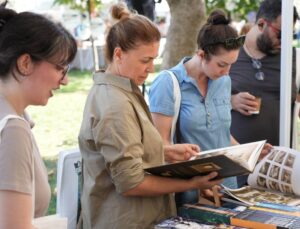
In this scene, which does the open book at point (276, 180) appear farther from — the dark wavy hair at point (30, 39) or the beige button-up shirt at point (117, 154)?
the dark wavy hair at point (30, 39)

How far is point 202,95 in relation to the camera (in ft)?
6.08

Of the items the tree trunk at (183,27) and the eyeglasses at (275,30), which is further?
the tree trunk at (183,27)

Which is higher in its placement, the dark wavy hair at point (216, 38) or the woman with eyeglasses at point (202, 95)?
the dark wavy hair at point (216, 38)

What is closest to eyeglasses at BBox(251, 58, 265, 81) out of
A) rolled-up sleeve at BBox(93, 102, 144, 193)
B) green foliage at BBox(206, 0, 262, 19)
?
rolled-up sleeve at BBox(93, 102, 144, 193)

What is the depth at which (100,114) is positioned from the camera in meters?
1.38

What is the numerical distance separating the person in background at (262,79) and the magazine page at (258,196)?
537 millimetres

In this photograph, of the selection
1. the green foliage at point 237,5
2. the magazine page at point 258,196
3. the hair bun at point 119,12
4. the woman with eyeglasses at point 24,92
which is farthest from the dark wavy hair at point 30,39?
the green foliage at point 237,5

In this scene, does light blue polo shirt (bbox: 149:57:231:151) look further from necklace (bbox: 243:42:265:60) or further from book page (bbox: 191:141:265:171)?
necklace (bbox: 243:42:265:60)

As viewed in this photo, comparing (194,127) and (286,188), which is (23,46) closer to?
(194,127)

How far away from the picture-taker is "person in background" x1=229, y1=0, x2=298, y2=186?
7.50 ft

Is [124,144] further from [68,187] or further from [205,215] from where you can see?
[68,187]

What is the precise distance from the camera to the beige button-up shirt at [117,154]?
136cm

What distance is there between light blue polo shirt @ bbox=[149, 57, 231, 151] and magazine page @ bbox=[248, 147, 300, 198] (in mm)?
185

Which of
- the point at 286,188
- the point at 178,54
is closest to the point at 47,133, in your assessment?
the point at 178,54
